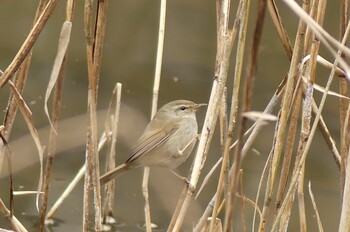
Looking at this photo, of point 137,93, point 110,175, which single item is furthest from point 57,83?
point 137,93

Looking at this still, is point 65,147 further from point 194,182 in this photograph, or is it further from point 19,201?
point 194,182

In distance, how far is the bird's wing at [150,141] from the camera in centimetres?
431

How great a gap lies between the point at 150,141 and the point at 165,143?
98mm

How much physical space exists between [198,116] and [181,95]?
19.5 inches

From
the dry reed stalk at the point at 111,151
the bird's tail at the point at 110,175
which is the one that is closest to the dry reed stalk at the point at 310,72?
the bird's tail at the point at 110,175

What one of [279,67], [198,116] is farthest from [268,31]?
[198,116]

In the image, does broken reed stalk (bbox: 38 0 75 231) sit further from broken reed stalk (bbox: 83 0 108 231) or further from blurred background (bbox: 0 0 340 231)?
blurred background (bbox: 0 0 340 231)

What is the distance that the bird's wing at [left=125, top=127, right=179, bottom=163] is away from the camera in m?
4.31

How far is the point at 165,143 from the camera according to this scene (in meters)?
4.43

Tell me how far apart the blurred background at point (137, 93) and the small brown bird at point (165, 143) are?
33 cm

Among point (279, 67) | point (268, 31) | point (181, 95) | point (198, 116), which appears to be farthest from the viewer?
point (268, 31)

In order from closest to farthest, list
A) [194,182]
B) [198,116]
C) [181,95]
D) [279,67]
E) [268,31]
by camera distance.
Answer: [194,182] < [198,116] < [181,95] < [279,67] < [268,31]

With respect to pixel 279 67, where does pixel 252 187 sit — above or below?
below

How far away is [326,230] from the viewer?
5043 millimetres
